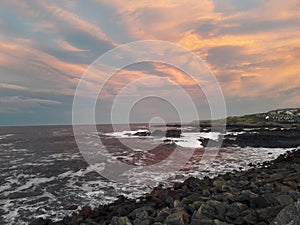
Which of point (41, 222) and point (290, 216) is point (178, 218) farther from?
point (41, 222)

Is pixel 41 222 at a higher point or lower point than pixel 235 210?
lower

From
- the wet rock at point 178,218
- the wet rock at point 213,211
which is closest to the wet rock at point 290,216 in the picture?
the wet rock at point 213,211

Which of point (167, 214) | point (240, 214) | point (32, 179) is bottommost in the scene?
point (32, 179)

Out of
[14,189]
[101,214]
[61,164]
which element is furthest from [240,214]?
[61,164]

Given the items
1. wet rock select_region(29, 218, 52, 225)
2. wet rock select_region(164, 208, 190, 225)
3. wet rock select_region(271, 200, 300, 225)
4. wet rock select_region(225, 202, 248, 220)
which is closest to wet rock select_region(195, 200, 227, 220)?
wet rock select_region(225, 202, 248, 220)

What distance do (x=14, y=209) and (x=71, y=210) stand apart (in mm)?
2784

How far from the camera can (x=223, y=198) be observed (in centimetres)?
641

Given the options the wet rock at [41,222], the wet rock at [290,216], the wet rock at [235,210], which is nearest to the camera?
the wet rock at [290,216]

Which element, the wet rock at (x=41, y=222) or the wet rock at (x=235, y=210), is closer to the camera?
the wet rock at (x=235, y=210)

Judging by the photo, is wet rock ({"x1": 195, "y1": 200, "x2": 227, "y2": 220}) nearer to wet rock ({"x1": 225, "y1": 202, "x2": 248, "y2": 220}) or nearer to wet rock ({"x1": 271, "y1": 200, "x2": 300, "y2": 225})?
wet rock ({"x1": 225, "y1": 202, "x2": 248, "y2": 220})

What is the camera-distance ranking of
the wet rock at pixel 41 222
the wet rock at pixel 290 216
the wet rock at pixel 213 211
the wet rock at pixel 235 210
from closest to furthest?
the wet rock at pixel 290 216, the wet rock at pixel 235 210, the wet rock at pixel 213 211, the wet rock at pixel 41 222

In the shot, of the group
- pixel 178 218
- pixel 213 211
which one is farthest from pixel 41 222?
pixel 213 211

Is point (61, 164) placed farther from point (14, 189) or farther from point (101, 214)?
point (101, 214)

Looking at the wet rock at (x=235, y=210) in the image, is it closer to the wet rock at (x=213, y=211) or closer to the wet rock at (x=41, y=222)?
the wet rock at (x=213, y=211)
